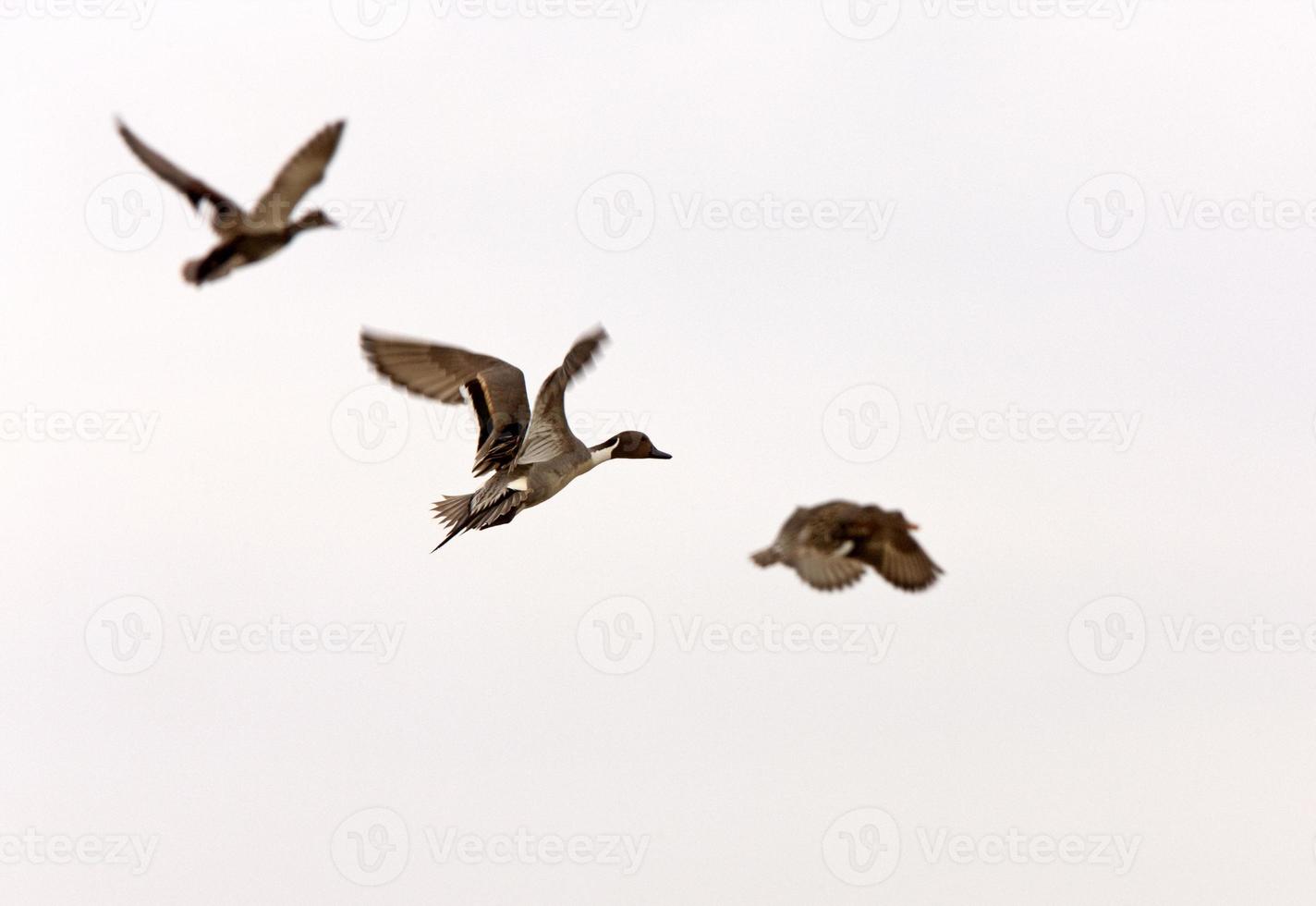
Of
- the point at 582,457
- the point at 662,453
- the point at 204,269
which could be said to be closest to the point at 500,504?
the point at 582,457

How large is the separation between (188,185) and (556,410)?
4620 millimetres

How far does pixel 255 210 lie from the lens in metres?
18.4

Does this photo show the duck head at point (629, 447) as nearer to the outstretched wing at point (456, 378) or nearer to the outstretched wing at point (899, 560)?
the outstretched wing at point (456, 378)

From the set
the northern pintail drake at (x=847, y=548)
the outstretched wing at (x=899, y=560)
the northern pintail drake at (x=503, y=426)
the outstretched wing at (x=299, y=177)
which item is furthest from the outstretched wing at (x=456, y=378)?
the outstretched wing at (x=899, y=560)

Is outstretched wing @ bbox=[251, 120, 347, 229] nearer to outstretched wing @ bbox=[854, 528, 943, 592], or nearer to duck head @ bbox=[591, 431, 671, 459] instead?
duck head @ bbox=[591, 431, 671, 459]

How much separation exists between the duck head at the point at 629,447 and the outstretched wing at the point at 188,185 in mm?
5504

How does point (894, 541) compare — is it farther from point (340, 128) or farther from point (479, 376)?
point (340, 128)

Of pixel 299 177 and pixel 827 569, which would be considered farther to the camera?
pixel 827 569

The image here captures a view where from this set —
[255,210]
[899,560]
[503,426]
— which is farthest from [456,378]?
[899,560]

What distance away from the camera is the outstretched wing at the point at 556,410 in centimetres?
1983

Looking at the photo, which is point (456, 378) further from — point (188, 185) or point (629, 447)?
point (188, 185)

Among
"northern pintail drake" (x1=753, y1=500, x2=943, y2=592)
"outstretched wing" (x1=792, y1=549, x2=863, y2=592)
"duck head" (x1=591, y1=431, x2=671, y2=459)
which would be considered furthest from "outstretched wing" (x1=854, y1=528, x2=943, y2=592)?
"duck head" (x1=591, y1=431, x2=671, y2=459)

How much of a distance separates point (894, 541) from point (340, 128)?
299 inches

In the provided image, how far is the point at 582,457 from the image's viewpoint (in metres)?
21.6
